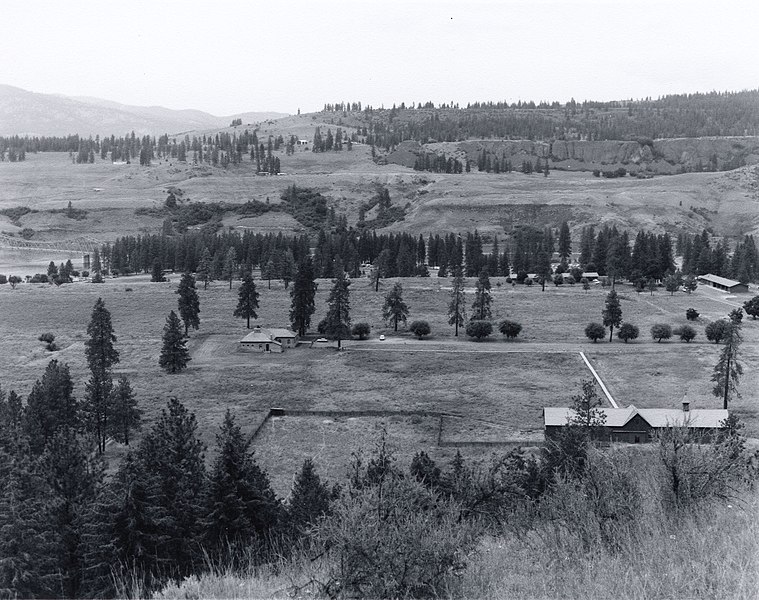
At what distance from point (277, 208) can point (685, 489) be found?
154 meters

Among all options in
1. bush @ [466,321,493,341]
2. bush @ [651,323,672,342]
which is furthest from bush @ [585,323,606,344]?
bush @ [466,321,493,341]

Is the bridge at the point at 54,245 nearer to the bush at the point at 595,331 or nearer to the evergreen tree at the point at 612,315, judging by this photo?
the bush at the point at 595,331

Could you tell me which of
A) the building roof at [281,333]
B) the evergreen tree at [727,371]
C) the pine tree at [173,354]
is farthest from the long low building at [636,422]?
the building roof at [281,333]

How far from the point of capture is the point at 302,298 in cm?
6712

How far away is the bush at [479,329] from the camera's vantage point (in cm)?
6512

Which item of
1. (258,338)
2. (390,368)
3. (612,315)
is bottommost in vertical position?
(390,368)

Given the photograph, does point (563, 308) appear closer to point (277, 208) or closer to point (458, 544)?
point (458, 544)

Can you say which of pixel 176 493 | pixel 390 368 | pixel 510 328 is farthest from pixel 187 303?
pixel 176 493

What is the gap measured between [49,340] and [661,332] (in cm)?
5639

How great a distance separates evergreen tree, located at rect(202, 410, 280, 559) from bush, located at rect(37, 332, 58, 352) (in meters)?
45.0

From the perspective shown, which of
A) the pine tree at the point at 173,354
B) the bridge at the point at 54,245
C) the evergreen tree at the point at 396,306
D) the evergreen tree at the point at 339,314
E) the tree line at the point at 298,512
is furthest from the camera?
the bridge at the point at 54,245

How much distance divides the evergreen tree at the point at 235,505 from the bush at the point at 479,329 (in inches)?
1681

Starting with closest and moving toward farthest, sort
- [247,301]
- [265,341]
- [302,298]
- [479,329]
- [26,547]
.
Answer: [26,547] < [265,341] < [479,329] < [302,298] < [247,301]

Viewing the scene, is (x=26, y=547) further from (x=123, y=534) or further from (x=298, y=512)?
(x=298, y=512)
